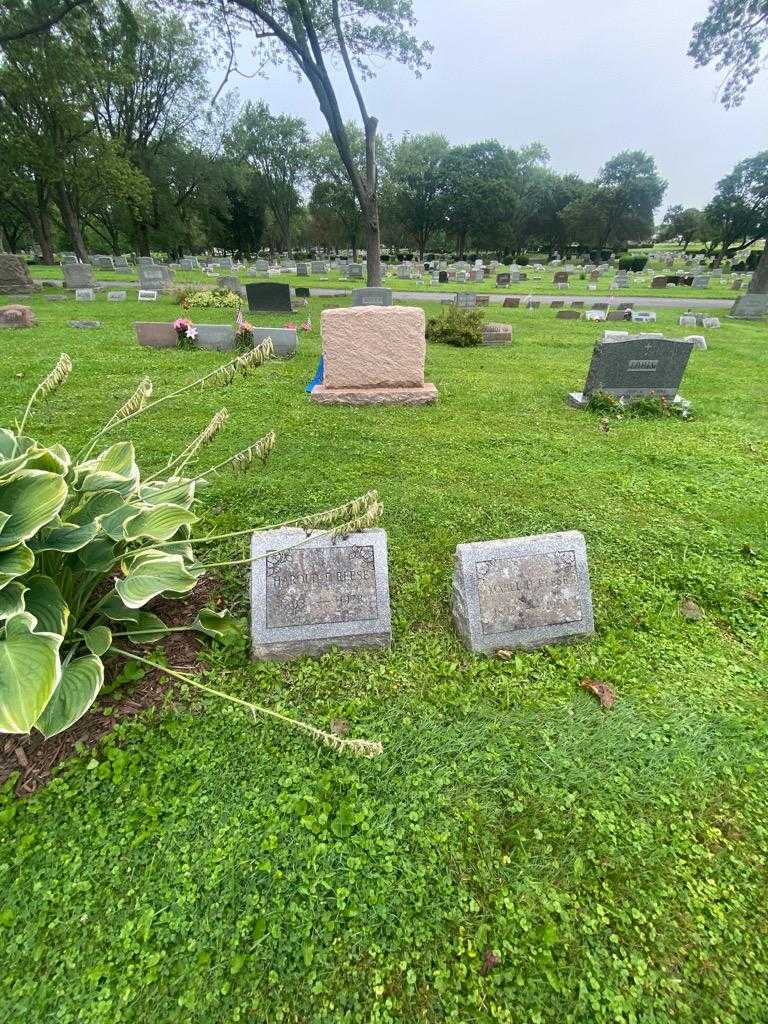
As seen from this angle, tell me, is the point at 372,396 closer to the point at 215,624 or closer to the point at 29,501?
the point at 215,624

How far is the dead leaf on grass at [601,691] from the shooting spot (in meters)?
2.30

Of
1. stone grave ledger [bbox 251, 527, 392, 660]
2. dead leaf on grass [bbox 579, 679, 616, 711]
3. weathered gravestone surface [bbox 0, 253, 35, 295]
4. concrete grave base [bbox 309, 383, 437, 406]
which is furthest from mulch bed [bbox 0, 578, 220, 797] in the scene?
weathered gravestone surface [bbox 0, 253, 35, 295]

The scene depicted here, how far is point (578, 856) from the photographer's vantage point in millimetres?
1734

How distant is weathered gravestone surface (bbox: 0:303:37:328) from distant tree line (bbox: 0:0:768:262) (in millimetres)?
8418

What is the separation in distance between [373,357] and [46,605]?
5168mm

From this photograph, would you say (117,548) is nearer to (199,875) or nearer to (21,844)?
(21,844)

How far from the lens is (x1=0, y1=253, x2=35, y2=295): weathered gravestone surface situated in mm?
14453

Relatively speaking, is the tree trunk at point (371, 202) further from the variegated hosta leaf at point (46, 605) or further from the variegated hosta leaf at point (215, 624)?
the variegated hosta leaf at point (46, 605)

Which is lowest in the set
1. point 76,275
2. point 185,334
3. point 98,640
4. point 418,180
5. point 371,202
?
point 98,640

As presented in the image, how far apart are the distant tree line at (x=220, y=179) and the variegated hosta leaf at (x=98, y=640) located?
59.9ft

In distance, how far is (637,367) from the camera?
630 cm

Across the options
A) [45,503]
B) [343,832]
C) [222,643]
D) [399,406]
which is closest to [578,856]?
[343,832]

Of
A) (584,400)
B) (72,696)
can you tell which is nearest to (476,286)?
(584,400)

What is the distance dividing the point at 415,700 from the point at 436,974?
976mm
